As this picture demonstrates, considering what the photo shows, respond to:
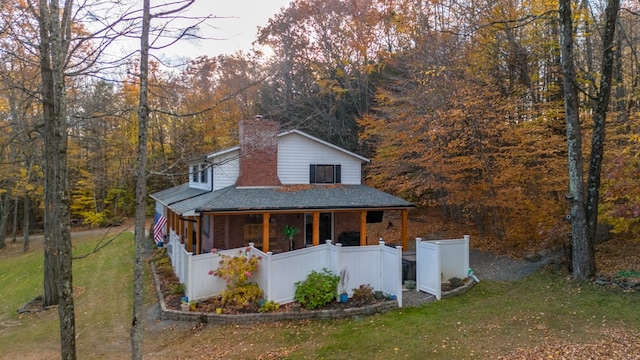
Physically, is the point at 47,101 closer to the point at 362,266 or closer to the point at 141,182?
the point at 141,182

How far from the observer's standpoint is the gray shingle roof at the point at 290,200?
469 inches

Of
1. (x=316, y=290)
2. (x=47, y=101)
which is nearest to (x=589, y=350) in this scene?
(x=316, y=290)

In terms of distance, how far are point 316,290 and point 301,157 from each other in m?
7.32

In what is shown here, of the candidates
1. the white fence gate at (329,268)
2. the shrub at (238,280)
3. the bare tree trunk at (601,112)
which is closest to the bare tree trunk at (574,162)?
the bare tree trunk at (601,112)

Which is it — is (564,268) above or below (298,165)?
below

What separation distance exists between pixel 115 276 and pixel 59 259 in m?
9.83

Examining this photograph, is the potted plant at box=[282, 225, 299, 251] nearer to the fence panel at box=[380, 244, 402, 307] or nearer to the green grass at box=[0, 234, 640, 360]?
the fence panel at box=[380, 244, 402, 307]

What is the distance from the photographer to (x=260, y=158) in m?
14.9

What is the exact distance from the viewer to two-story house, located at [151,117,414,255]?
1315cm

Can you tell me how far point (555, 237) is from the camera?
1073 cm

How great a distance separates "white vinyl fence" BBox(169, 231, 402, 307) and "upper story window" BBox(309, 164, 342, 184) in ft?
19.5

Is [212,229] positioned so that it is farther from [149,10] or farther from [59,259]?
[149,10]

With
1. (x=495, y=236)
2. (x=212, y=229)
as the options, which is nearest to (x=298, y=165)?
(x=212, y=229)

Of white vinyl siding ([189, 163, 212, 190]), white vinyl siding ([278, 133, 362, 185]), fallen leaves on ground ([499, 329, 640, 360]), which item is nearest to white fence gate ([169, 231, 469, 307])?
fallen leaves on ground ([499, 329, 640, 360])
